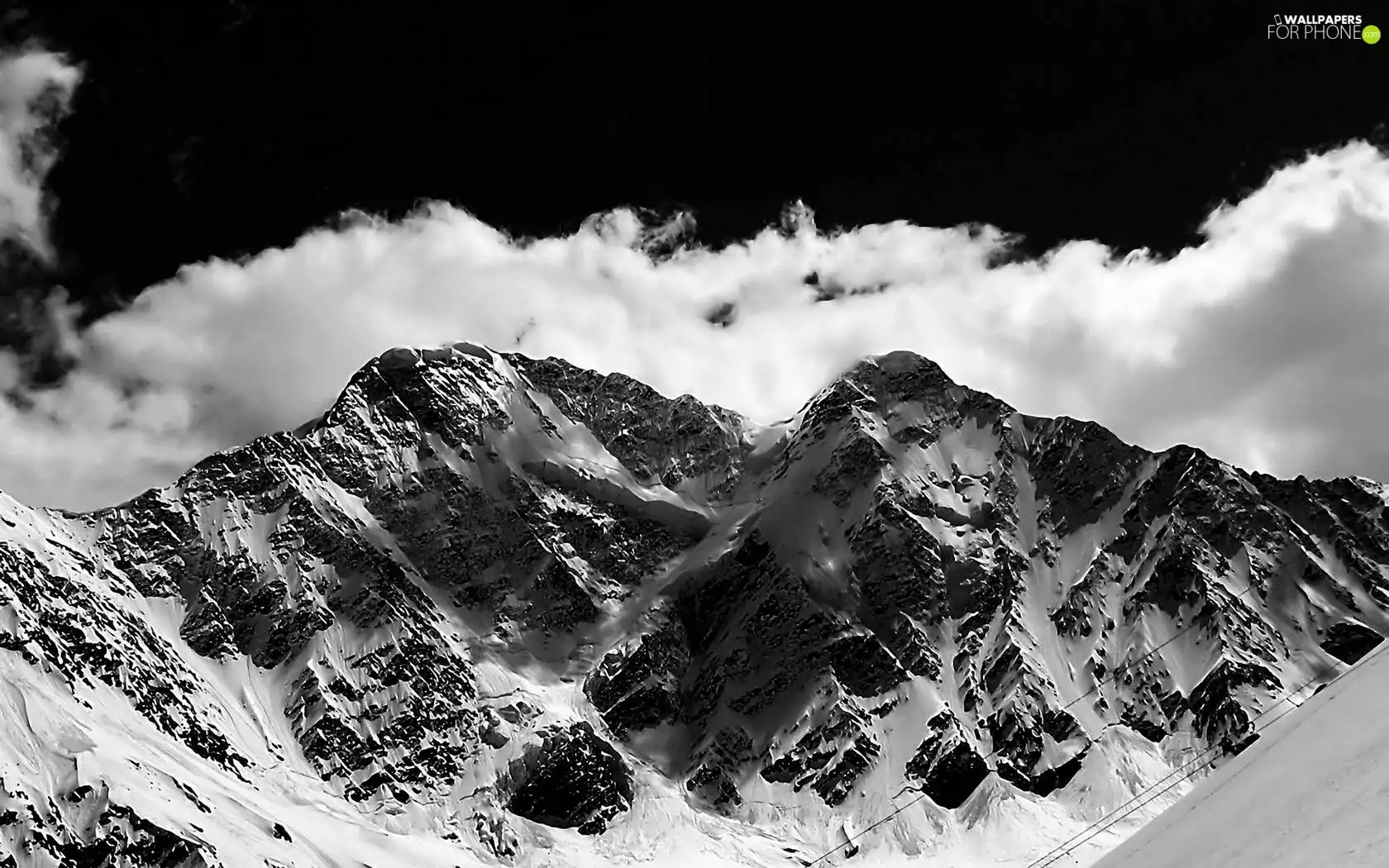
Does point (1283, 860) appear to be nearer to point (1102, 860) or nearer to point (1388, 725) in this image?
point (1388, 725)

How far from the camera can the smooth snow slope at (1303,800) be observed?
2512 cm

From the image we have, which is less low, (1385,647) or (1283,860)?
(1385,647)

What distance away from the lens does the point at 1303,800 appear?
28141 millimetres

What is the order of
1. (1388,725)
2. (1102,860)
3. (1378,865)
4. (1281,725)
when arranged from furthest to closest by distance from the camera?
(1102,860) → (1281,725) → (1388,725) → (1378,865)

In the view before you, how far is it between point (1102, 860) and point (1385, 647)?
1019 centimetres

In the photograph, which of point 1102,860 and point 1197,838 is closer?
point 1197,838

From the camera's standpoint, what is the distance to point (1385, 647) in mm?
39031

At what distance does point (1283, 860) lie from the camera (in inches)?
1005

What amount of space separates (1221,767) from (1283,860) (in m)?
14.4

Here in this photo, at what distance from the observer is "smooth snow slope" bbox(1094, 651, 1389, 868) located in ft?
82.4

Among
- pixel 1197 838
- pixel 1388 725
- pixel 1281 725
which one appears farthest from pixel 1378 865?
pixel 1281 725

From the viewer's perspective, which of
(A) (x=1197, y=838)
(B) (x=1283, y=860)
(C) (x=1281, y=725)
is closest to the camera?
(B) (x=1283, y=860)

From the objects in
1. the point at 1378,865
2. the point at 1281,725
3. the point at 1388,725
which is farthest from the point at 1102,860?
the point at 1378,865

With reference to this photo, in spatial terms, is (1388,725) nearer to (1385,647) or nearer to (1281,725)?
(1281,725)
